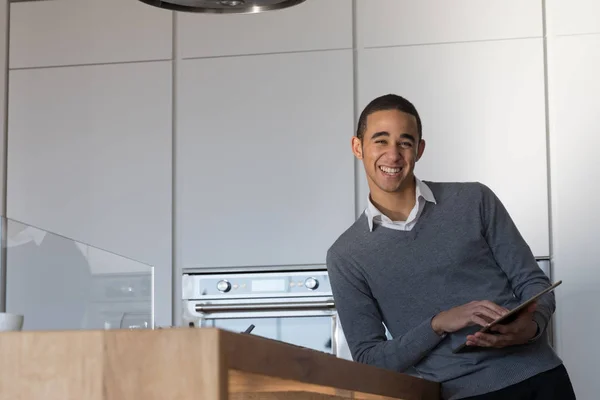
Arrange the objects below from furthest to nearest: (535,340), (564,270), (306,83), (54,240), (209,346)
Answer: (306,83) → (564,270) → (54,240) → (535,340) → (209,346)

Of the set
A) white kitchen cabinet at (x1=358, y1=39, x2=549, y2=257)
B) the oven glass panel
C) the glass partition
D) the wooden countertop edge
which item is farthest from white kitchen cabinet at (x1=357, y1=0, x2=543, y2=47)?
the wooden countertop edge

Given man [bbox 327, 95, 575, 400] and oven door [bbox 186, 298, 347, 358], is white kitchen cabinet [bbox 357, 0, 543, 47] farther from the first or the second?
man [bbox 327, 95, 575, 400]

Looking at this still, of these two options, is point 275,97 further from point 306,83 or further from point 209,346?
point 209,346

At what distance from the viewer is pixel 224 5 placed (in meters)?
1.98

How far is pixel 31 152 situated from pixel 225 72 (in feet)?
2.57

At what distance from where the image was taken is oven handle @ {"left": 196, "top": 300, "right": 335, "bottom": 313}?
3.23m

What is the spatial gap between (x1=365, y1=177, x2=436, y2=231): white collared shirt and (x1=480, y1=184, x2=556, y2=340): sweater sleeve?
0.11 m

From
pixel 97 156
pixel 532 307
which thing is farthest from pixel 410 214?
pixel 97 156

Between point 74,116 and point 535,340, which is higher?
point 74,116

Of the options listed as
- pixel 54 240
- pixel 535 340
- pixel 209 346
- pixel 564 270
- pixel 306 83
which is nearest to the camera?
pixel 209 346

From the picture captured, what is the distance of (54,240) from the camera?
254 centimetres

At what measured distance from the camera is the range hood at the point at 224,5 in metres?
1.97

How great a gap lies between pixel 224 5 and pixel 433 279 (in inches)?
27.9

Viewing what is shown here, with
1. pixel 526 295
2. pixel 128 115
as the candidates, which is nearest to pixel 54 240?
pixel 128 115
